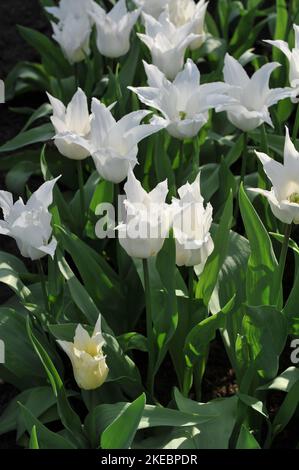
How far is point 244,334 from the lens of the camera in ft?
6.15

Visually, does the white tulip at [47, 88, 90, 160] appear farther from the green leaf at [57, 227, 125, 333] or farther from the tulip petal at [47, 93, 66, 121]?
the green leaf at [57, 227, 125, 333]

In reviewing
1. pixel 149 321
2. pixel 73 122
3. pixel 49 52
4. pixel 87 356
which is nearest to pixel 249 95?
pixel 73 122

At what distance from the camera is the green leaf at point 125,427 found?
62.7 inches

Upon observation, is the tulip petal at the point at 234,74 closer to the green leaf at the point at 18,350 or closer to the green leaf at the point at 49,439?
the green leaf at the point at 18,350

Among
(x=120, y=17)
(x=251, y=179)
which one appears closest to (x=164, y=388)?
(x=251, y=179)

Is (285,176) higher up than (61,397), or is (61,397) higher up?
(285,176)

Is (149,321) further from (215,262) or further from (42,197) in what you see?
(42,197)

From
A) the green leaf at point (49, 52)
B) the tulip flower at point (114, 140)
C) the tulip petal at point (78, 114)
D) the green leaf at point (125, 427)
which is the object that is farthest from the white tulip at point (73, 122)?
the green leaf at point (49, 52)

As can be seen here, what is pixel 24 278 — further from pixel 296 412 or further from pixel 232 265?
pixel 296 412

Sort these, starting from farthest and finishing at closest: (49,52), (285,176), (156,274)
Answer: (49,52), (156,274), (285,176)

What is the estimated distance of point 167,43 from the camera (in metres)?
2.30

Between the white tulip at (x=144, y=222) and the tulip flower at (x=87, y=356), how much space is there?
0.16 m

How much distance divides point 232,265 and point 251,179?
0.50 metres

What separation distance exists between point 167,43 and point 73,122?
39cm
